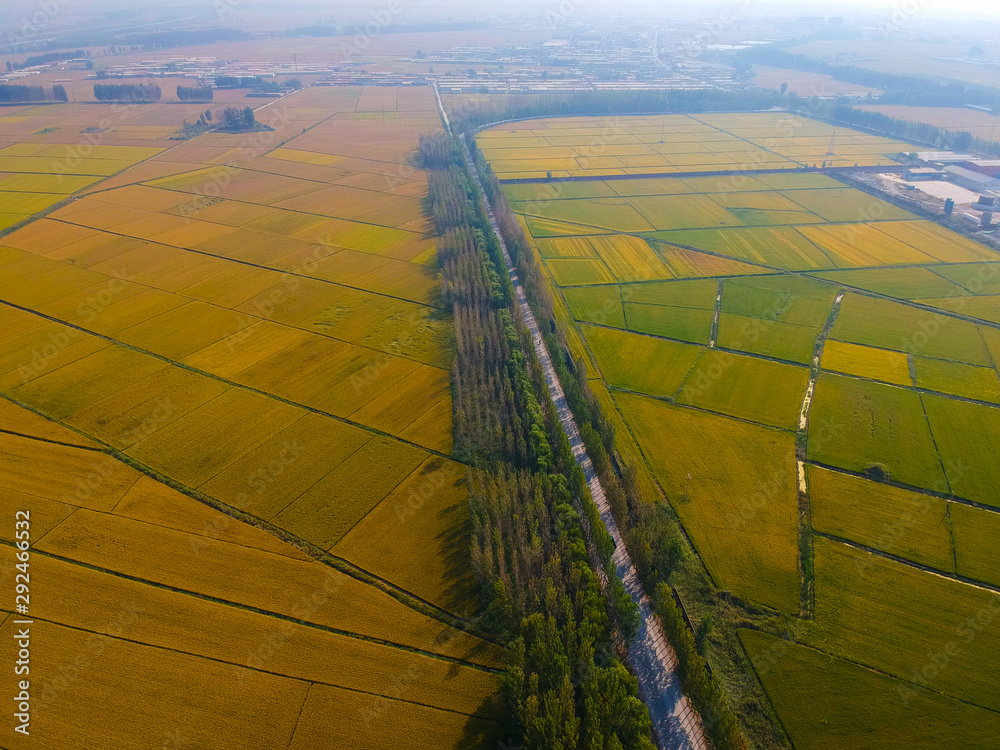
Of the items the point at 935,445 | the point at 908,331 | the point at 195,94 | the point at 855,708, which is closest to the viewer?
the point at 855,708

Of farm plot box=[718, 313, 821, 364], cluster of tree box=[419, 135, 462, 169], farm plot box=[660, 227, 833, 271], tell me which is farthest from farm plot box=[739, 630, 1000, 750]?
cluster of tree box=[419, 135, 462, 169]

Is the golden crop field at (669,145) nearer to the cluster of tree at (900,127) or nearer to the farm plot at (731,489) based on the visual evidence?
the cluster of tree at (900,127)

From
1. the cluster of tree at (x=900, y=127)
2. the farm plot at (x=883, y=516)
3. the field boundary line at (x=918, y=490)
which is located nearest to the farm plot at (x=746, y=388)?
the field boundary line at (x=918, y=490)

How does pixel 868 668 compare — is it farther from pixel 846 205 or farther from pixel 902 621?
pixel 846 205

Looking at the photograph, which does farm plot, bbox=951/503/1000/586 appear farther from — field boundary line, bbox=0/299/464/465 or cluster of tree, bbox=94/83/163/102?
cluster of tree, bbox=94/83/163/102

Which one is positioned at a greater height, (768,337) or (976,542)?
(768,337)

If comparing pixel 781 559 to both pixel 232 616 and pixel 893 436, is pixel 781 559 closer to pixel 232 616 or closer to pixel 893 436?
pixel 893 436

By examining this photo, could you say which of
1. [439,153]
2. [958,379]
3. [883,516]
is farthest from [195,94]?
[883,516]

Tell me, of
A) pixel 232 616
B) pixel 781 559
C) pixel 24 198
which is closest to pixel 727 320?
pixel 781 559
